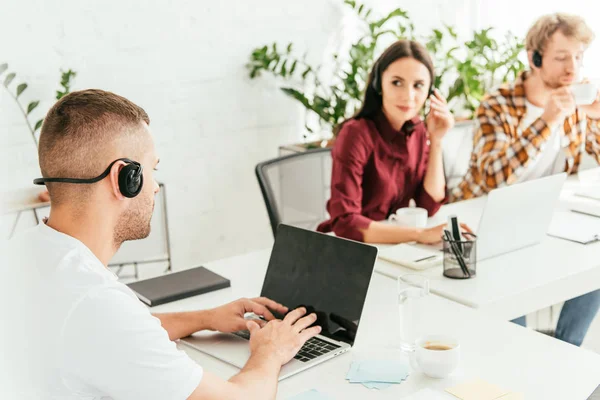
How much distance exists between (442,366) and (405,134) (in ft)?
4.15

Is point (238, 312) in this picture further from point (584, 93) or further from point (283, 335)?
point (584, 93)

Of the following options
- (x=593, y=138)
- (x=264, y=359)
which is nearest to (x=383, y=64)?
(x=593, y=138)

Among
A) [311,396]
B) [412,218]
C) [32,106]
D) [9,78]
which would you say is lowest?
[311,396]

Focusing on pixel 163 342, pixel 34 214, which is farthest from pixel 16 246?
pixel 34 214

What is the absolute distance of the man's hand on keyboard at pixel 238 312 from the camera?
1.48 metres

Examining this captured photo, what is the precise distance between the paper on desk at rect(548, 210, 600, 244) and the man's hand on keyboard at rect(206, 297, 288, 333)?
0.94m

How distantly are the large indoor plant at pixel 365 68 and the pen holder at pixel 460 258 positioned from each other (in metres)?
1.90

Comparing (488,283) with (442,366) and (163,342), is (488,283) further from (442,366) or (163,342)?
(163,342)

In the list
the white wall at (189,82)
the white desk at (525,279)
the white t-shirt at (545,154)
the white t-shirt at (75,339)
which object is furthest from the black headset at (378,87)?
the white t-shirt at (75,339)

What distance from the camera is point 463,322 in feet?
4.92

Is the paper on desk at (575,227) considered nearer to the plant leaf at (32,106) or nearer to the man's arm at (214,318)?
the man's arm at (214,318)

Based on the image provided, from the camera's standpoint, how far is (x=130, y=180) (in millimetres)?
1119

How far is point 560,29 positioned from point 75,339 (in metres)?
2.19

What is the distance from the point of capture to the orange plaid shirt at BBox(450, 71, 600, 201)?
8.51ft
